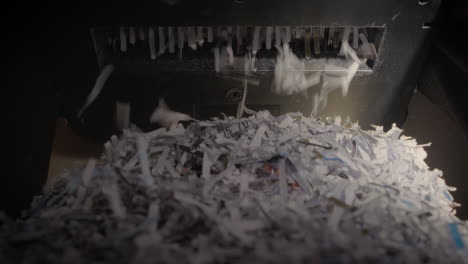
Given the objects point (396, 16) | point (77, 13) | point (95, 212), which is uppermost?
point (396, 16)

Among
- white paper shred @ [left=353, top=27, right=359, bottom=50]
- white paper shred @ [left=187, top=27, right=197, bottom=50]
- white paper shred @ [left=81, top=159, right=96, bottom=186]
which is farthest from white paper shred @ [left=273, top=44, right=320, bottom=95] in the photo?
white paper shred @ [left=81, top=159, right=96, bottom=186]

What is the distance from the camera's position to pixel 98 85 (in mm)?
1038

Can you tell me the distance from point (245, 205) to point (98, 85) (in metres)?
0.62

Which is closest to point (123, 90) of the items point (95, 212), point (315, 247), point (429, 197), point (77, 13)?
point (77, 13)

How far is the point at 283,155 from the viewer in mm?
837

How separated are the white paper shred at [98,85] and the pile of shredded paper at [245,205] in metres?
0.22

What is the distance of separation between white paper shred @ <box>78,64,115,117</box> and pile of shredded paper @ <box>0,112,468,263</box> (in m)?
0.22

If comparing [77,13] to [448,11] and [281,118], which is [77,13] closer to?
[281,118]

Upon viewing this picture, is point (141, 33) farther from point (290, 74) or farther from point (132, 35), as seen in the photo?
point (290, 74)

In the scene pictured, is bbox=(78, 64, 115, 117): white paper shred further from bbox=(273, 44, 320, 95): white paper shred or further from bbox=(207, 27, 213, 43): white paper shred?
bbox=(273, 44, 320, 95): white paper shred

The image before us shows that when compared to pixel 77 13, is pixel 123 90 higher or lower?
lower

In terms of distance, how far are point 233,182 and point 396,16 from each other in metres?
0.64

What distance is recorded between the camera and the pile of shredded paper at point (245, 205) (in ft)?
2.02

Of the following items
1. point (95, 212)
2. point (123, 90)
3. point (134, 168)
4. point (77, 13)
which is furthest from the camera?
point (123, 90)
